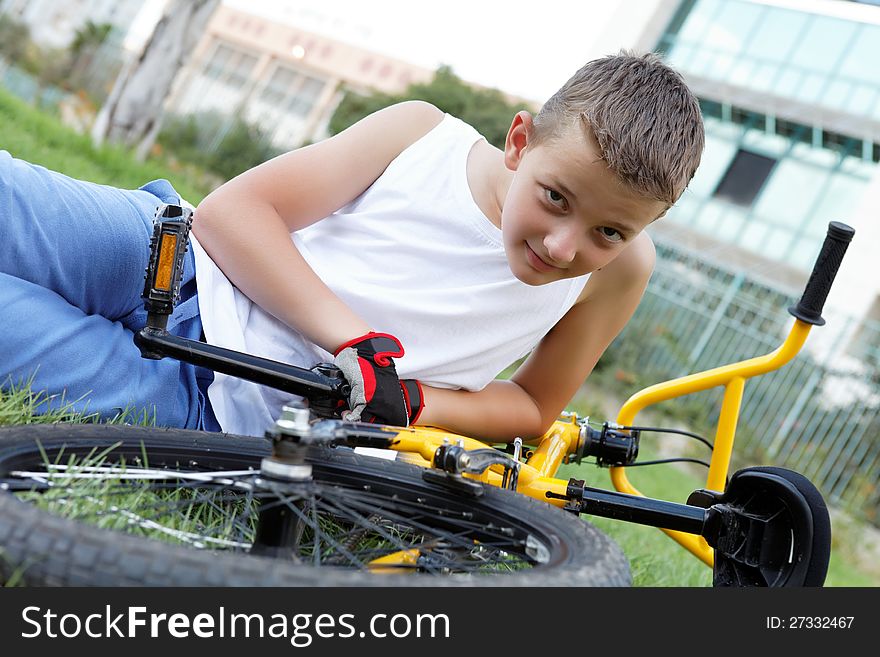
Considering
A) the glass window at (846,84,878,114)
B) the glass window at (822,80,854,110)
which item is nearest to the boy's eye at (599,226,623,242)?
the glass window at (846,84,878,114)

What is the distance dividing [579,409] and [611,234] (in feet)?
16.4

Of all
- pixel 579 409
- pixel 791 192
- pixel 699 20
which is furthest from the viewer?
pixel 699 20

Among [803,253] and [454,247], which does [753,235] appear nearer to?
[803,253]

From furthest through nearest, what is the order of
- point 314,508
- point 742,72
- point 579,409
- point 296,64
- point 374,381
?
1. point 296,64
2. point 742,72
3. point 579,409
4. point 374,381
5. point 314,508

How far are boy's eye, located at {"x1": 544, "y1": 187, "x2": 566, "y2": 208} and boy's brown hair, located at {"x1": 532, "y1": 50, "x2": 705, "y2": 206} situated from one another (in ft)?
0.33

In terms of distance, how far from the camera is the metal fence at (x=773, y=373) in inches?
324

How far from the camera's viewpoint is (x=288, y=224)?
1.98m

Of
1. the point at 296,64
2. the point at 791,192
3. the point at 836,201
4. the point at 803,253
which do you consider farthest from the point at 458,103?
the point at 296,64

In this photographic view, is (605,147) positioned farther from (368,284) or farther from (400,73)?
(400,73)

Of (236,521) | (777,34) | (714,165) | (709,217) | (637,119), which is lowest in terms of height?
(236,521)

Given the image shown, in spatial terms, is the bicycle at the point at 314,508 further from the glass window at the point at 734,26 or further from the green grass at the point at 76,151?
the glass window at the point at 734,26

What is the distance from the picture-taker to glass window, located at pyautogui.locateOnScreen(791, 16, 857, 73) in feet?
48.5

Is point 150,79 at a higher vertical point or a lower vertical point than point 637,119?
lower

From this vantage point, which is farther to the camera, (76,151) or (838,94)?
(838,94)
